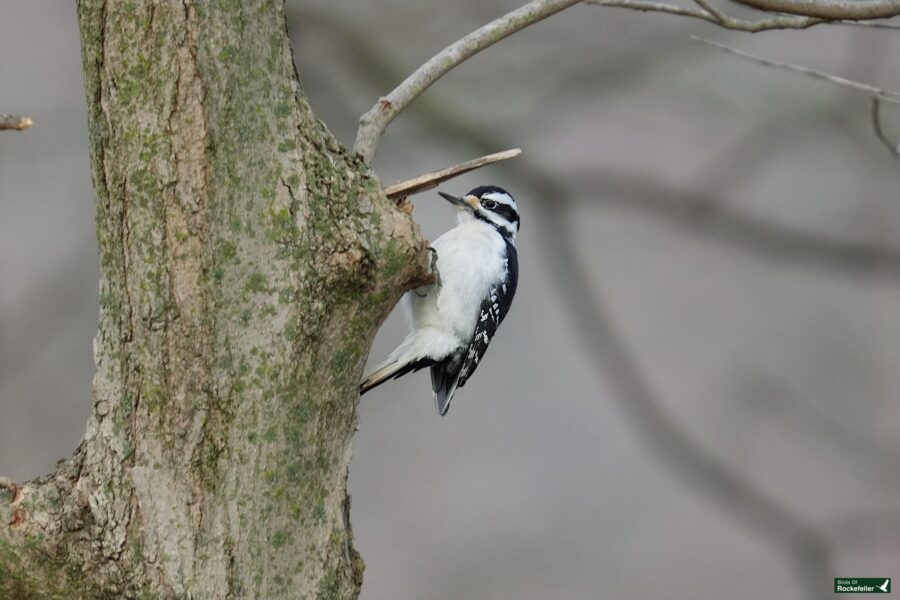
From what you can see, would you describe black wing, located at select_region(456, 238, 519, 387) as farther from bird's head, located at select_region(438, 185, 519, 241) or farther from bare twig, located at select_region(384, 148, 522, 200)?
bare twig, located at select_region(384, 148, 522, 200)

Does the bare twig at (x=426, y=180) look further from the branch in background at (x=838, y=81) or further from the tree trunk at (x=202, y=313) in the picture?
the branch in background at (x=838, y=81)

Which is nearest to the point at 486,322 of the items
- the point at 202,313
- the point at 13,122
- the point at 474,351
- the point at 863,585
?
the point at 474,351

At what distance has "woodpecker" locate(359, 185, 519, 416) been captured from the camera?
6.84 feet

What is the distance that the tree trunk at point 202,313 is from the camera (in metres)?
1.18

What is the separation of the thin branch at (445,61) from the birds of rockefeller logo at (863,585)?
2.55m

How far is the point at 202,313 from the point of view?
3.93ft

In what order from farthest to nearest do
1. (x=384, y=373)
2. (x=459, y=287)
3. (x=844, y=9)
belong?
(x=459, y=287), (x=384, y=373), (x=844, y=9)

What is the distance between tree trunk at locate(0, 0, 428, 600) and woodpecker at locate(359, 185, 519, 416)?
762 millimetres

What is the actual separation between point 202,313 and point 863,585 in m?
2.82

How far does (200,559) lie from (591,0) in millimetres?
1025

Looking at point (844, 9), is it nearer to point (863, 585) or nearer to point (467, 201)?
point (467, 201)

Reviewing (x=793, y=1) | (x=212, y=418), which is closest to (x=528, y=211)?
(x=793, y=1)

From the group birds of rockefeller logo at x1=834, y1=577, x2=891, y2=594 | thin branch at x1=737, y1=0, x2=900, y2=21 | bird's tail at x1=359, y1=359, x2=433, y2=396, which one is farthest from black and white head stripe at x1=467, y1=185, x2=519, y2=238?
birds of rockefeller logo at x1=834, y1=577, x2=891, y2=594

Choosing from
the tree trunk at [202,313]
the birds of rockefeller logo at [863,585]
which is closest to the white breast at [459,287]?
the tree trunk at [202,313]
